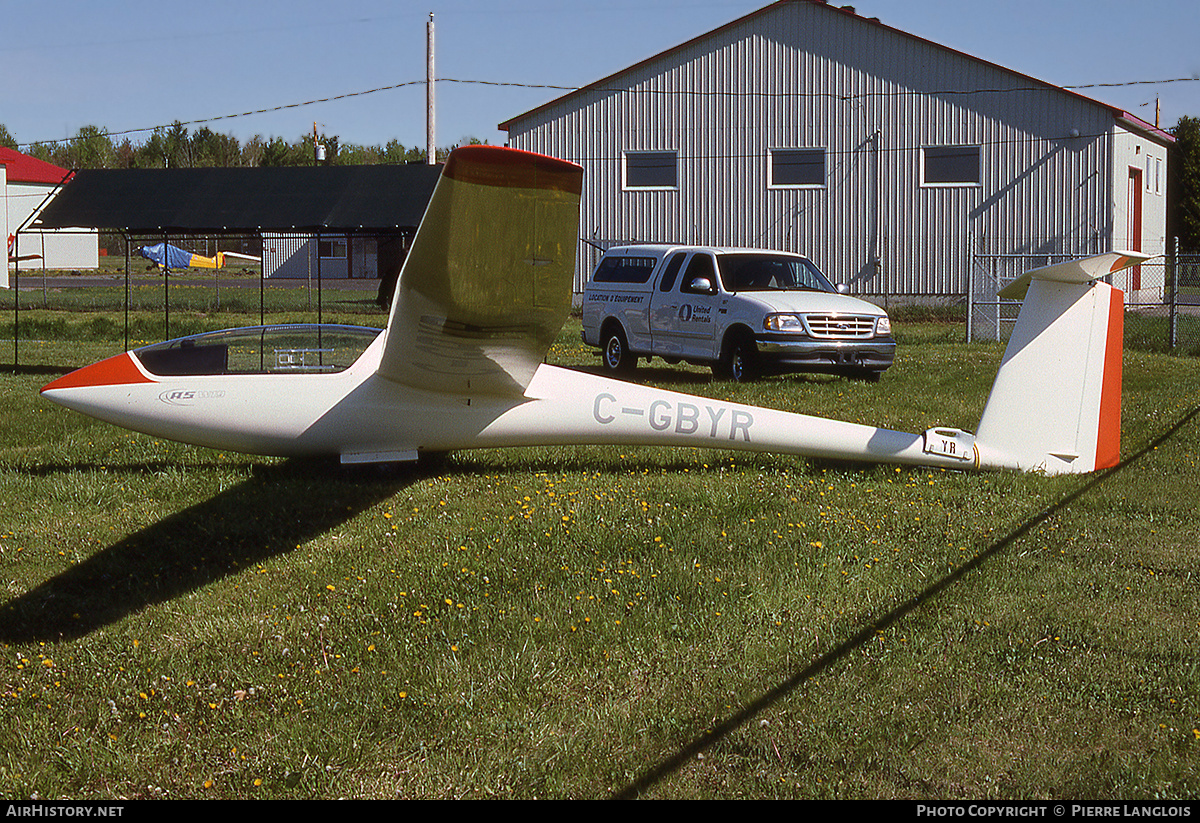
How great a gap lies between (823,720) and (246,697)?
7.93ft

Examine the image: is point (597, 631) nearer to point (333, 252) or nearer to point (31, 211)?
point (31, 211)

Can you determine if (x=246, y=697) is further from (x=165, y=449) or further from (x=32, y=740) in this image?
(x=165, y=449)

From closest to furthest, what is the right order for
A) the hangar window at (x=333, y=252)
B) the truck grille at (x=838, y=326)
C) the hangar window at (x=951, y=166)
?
the truck grille at (x=838, y=326)
the hangar window at (x=951, y=166)
the hangar window at (x=333, y=252)

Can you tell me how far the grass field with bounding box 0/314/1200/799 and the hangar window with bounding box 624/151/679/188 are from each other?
71.3ft

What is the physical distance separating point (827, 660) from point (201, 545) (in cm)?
387

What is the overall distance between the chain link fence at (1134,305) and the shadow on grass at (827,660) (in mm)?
10230

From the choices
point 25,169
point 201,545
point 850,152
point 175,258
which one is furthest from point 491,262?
point 25,169

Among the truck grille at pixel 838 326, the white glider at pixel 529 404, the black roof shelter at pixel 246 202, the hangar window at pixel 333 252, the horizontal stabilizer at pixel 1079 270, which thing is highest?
the hangar window at pixel 333 252

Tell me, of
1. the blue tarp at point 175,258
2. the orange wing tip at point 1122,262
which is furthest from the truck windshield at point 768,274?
the blue tarp at point 175,258

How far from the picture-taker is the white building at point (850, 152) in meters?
26.4

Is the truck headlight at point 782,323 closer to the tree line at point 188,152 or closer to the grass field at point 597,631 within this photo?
the grass field at point 597,631

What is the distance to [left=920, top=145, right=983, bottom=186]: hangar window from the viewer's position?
88.7 feet

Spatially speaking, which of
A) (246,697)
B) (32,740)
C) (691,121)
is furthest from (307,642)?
(691,121)

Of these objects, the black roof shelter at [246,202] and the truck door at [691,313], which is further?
the black roof shelter at [246,202]
